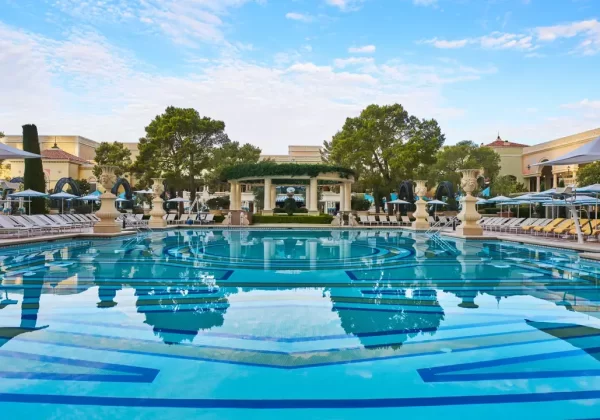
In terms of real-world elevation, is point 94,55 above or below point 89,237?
above

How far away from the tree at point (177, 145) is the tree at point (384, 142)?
1020 centimetres

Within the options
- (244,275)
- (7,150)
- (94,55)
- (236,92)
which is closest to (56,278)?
(244,275)

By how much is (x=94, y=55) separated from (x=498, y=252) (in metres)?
18.5

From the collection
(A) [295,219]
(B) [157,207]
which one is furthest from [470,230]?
(B) [157,207]

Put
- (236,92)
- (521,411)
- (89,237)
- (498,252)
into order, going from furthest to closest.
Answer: (236,92)
(89,237)
(498,252)
(521,411)

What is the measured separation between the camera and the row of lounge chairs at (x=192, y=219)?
88.5ft

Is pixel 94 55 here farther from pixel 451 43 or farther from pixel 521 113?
pixel 521 113

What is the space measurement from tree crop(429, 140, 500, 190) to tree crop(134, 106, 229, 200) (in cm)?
2011

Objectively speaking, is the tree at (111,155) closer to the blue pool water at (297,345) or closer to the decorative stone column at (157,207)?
the decorative stone column at (157,207)

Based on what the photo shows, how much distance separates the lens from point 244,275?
858 centimetres

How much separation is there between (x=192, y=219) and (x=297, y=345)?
24.1m

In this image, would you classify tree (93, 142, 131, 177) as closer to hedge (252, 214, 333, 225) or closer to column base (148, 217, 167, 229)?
hedge (252, 214, 333, 225)

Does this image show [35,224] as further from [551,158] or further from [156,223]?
[551,158]

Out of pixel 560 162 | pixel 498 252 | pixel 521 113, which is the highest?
pixel 521 113
